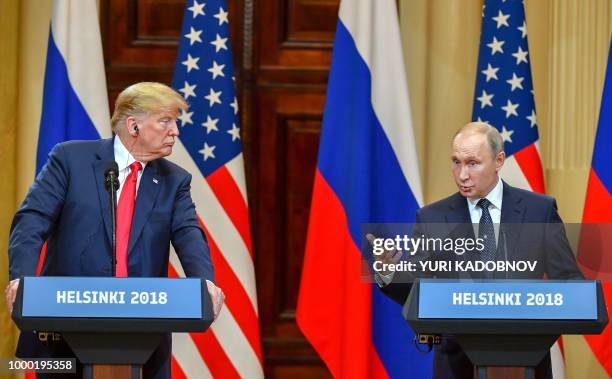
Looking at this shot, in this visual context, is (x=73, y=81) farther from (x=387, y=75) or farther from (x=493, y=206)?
(x=493, y=206)

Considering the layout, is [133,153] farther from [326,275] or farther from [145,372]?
[326,275]

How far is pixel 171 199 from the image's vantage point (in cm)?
343

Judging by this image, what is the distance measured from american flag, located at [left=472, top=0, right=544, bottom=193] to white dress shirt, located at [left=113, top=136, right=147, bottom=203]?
2241 millimetres

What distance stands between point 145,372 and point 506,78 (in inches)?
103

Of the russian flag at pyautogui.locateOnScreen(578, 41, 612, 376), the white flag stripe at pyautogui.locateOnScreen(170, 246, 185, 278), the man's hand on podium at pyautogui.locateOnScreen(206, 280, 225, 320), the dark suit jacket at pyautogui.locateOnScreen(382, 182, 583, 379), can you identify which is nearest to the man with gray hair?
the dark suit jacket at pyautogui.locateOnScreen(382, 182, 583, 379)

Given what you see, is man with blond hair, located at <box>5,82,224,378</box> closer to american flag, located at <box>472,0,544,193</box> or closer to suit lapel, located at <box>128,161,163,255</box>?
suit lapel, located at <box>128,161,163,255</box>

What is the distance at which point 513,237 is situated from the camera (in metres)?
3.11

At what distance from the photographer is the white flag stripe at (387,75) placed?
506 cm

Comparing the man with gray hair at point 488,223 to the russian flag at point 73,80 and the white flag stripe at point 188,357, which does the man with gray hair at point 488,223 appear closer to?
the white flag stripe at point 188,357

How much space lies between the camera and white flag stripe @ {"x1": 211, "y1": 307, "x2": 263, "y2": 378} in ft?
16.5

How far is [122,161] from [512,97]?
2363 millimetres

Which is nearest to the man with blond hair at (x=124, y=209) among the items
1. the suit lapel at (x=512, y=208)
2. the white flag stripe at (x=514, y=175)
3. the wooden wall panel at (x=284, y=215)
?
the suit lapel at (x=512, y=208)

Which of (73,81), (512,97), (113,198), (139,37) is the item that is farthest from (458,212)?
(139,37)

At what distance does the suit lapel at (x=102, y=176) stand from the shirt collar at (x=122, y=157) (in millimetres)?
21
